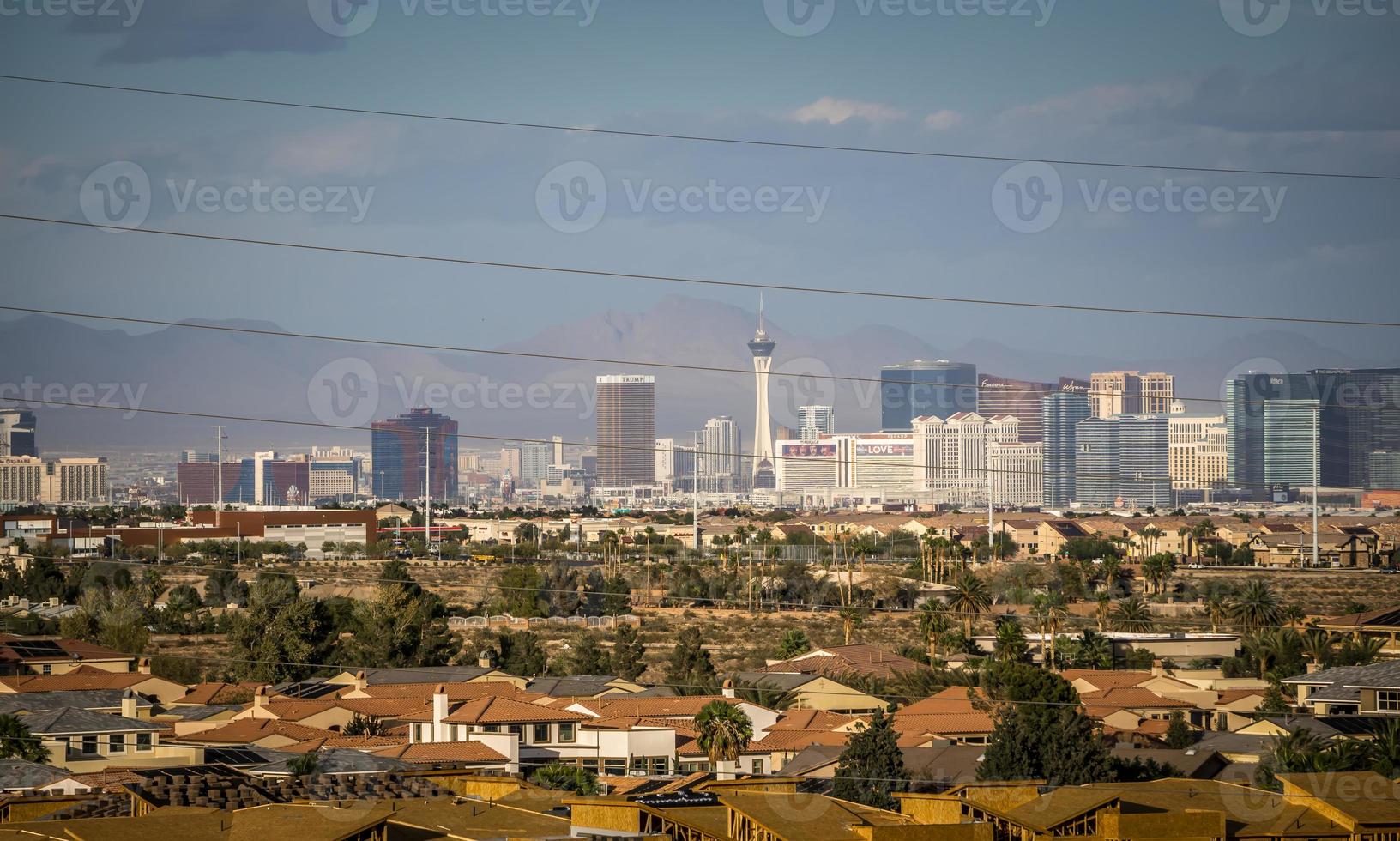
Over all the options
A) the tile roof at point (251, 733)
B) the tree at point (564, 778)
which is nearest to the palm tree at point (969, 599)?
the tile roof at point (251, 733)

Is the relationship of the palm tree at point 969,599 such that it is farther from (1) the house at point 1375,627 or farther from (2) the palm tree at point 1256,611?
(1) the house at point 1375,627

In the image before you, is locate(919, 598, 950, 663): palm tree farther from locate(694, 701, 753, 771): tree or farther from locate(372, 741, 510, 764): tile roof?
locate(372, 741, 510, 764): tile roof

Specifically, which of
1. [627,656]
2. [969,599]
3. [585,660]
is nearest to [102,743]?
[627,656]

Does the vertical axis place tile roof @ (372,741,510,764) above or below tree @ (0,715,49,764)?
Answer: below

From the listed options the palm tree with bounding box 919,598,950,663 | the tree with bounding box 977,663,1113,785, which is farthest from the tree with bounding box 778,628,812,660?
the tree with bounding box 977,663,1113,785

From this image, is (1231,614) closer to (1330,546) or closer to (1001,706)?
(1001,706)

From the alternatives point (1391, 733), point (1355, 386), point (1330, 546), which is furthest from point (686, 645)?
point (1355, 386)
